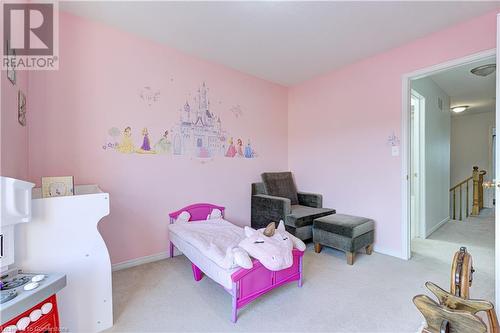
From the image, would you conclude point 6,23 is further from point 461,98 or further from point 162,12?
point 461,98

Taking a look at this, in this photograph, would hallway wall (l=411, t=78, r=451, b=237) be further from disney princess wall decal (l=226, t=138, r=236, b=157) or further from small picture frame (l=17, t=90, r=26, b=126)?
small picture frame (l=17, t=90, r=26, b=126)

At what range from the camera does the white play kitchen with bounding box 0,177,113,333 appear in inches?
42.0

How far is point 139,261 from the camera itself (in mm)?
2461

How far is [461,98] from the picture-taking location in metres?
4.47

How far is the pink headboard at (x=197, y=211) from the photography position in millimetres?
2688

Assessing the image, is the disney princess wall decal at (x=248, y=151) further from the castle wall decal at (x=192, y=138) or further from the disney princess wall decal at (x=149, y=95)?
the disney princess wall decal at (x=149, y=95)

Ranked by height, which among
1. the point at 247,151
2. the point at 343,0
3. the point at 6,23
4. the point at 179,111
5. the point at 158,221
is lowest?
the point at 158,221

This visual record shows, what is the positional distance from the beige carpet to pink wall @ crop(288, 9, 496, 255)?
53 centimetres

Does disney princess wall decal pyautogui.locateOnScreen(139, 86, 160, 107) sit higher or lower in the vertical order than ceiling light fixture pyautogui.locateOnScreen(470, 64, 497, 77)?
lower

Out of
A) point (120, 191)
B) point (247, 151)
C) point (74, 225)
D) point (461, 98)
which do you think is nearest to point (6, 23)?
point (74, 225)

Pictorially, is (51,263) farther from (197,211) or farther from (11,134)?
(197,211)

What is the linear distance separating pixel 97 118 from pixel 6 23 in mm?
892

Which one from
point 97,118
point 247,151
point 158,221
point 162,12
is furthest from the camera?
point 247,151

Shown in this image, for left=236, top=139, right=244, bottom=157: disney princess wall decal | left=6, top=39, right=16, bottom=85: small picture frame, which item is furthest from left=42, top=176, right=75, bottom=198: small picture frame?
left=236, top=139, right=244, bottom=157: disney princess wall decal
